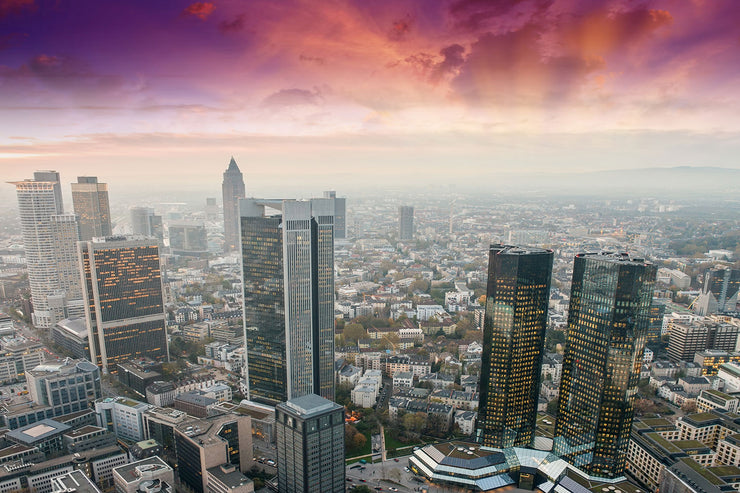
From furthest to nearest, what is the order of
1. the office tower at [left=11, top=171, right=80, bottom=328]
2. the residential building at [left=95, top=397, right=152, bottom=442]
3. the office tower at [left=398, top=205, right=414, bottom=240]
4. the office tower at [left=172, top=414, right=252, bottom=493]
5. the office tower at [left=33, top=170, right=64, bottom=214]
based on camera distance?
1. the office tower at [left=398, top=205, right=414, bottom=240]
2. the office tower at [left=33, top=170, right=64, bottom=214]
3. the office tower at [left=11, top=171, right=80, bottom=328]
4. the residential building at [left=95, top=397, right=152, bottom=442]
5. the office tower at [left=172, top=414, right=252, bottom=493]

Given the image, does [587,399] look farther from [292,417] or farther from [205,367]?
[205,367]

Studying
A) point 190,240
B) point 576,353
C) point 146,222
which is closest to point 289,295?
point 576,353

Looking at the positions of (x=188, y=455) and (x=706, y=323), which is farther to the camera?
(x=706, y=323)

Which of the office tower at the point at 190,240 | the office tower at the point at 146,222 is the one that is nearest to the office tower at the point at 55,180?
the office tower at the point at 146,222

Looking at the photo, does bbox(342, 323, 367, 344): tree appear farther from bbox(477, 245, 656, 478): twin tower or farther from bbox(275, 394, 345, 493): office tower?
bbox(275, 394, 345, 493): office tower

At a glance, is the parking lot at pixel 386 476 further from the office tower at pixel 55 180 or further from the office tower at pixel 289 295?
the office tower at pixel 55 180

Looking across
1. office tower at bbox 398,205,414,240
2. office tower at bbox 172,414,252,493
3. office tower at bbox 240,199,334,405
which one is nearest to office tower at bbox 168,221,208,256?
office tower at bbox 398,205,414,240

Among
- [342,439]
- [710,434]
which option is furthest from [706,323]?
[342,439]
